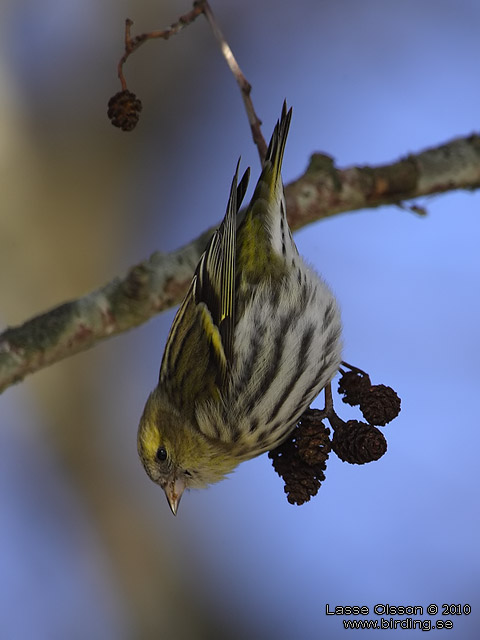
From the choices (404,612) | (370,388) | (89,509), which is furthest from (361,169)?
(89,509)

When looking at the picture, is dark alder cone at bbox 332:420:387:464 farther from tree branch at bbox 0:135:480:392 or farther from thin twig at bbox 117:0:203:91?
thin twig at bbox 117:0:203:91

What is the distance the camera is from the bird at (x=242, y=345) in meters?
2.43

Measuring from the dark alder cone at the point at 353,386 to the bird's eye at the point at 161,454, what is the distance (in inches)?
26.8

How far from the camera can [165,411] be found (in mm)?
2633

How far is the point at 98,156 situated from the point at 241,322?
170 cm

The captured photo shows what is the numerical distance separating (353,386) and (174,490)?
2.53 feet

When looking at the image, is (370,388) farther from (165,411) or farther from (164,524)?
(164,524)

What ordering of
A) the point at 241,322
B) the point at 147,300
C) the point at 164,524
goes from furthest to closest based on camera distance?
the point at 164,524 → the point at 241,322 → the point at 147,300

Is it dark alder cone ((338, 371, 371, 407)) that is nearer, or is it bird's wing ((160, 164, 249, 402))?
dark alder cone ((338, 371, 371, 407))

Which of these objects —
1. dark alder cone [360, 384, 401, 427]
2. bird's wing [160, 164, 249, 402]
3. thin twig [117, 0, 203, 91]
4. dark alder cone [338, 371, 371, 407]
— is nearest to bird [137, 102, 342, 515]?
bird's wing [160, 164, 249, 402]

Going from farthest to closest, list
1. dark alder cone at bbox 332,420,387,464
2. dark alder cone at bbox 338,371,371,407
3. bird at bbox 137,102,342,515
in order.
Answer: bird at bbox 137,102,342,515 → dark alder cone at bbox 338,371,371,407 → dark alder cone at bbox 332,420,387,464

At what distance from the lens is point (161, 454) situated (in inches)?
104

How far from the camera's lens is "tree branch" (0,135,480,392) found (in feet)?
6.66

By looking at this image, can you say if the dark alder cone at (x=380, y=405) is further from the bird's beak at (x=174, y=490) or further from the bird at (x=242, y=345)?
the bird's beak at (x=174, y=490)
